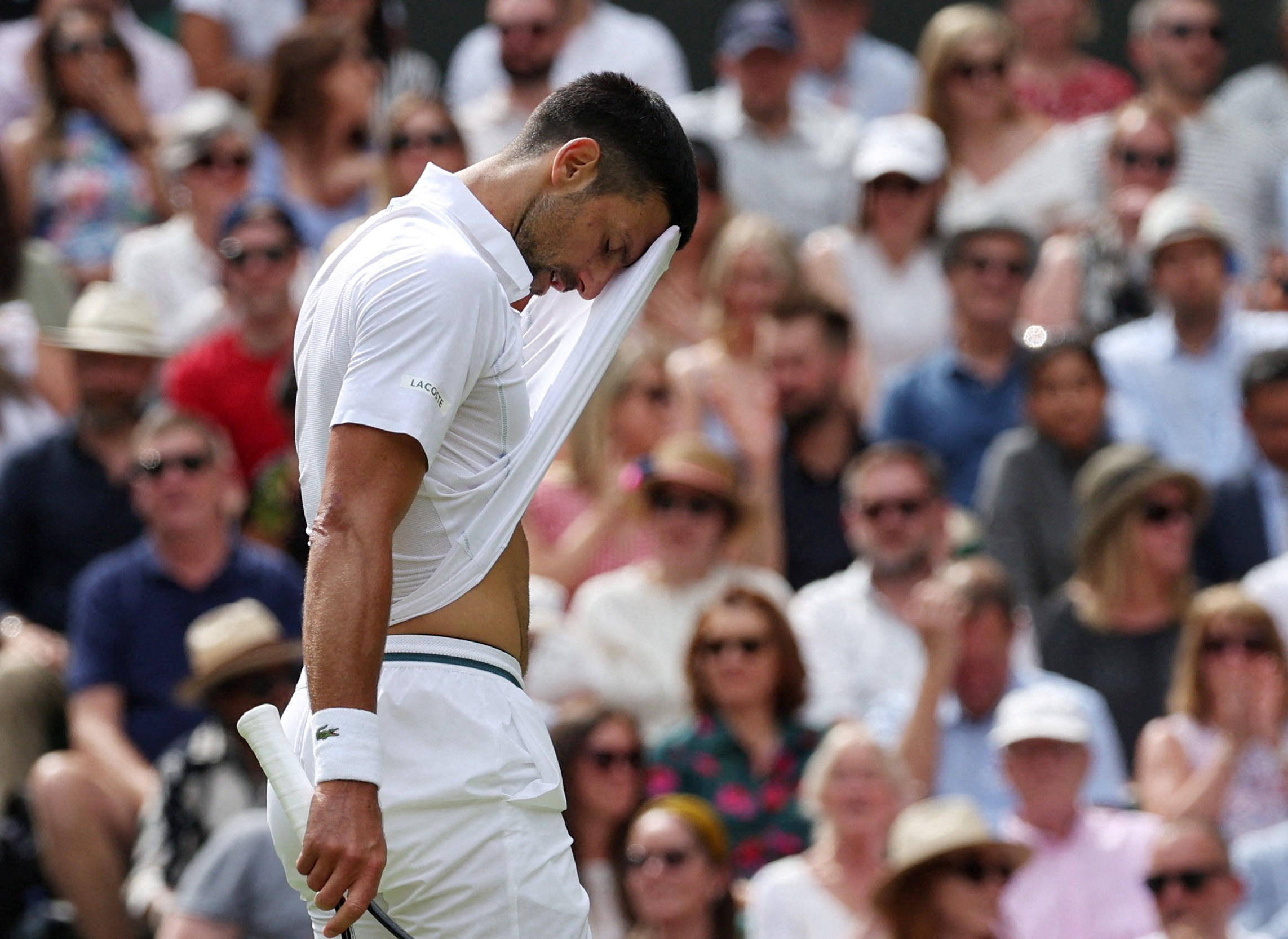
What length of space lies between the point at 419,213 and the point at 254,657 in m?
3.36

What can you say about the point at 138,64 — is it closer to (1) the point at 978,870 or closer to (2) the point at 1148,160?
(2) the point at 1148,160

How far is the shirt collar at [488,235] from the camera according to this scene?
9.76ft

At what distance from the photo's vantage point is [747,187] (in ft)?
31.0

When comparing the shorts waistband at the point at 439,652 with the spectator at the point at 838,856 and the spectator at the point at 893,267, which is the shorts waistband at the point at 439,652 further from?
the spectator at the point at 893,267

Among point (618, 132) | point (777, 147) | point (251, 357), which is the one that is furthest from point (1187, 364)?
point (618, 132)

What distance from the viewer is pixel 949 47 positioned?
29.7 ft

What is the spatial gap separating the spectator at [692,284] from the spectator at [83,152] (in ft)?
7.44

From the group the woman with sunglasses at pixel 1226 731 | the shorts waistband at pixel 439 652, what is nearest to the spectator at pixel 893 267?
the woman with sunglasses at pixel 1226 731

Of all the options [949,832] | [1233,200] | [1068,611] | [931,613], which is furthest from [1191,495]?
[1233,200]

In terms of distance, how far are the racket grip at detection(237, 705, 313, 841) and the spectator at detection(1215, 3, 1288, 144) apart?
7833 mm

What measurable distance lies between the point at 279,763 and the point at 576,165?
89cm

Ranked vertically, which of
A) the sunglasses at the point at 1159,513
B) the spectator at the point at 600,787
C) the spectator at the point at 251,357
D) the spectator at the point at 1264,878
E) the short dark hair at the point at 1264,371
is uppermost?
the spectator at the point at 251,357

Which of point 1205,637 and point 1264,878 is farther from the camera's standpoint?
point 1205,637

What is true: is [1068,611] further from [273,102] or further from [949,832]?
[273,102]
